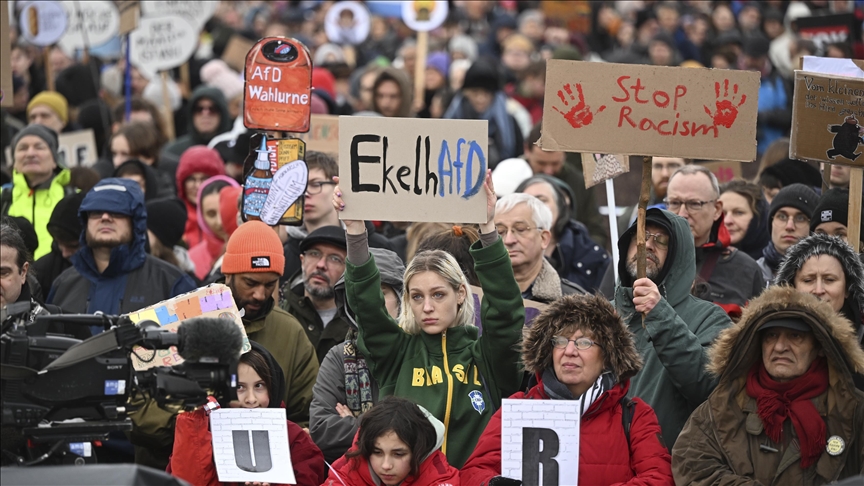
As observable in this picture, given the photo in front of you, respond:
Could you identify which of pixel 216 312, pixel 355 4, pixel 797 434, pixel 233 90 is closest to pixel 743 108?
pixel 797 434

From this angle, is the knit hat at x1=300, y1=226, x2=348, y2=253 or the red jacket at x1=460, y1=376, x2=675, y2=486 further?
the knit hat at x1=300, y1=226, x2=348, y2=253

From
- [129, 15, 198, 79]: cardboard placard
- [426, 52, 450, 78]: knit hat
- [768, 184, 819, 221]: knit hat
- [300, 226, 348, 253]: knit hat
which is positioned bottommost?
[300, 226, 348, 253]: knit hat

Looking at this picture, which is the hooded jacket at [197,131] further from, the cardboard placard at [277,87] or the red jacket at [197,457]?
the red jacket at [197,457]

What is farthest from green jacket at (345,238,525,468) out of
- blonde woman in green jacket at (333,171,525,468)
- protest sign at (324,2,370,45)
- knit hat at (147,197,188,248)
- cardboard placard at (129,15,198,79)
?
protest sign at (324,2,370,45)

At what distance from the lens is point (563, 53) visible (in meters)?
13.1

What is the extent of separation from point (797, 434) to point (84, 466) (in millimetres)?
2891

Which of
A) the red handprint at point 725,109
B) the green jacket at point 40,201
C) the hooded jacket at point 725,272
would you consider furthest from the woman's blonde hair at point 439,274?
the green jacket at point 40,201

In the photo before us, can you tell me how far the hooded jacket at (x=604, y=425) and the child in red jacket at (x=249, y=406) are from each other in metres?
0.72

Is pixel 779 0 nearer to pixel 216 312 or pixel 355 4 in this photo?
pixel 355 4

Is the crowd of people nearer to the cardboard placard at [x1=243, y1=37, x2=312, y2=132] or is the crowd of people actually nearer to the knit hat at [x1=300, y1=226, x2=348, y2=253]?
the knit hat at [x1=300, y1=226, x2=348, y2=253]

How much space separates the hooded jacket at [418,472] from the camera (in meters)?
5.34

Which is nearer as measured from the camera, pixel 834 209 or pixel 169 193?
pixel 834 209

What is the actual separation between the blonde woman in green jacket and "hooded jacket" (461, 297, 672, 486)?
11.1 inches

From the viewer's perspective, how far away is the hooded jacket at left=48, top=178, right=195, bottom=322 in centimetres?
744
